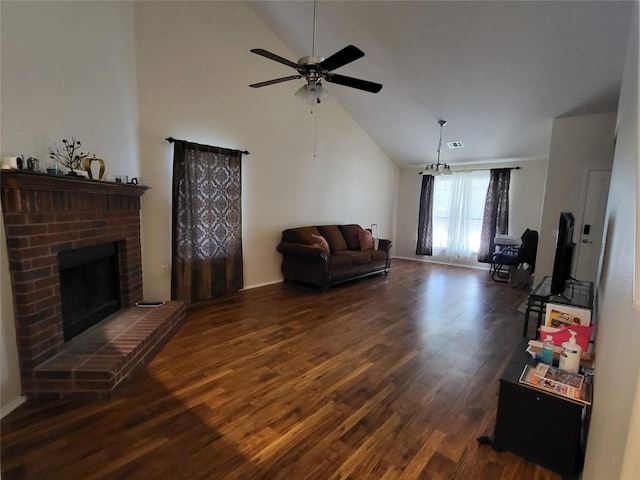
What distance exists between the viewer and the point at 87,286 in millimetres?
2623

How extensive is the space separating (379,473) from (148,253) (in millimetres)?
3181

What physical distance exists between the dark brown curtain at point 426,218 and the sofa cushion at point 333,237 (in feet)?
8.52

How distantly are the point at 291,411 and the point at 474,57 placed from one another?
4133mm

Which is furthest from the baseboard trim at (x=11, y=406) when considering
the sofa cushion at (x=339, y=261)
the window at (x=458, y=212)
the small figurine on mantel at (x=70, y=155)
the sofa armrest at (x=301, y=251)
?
the window at (x=458, y=212)

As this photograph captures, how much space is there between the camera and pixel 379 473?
1.51 meters

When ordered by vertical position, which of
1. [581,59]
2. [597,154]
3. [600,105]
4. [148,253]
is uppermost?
[581,59]

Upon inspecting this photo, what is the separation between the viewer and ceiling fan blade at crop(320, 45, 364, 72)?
2.18 m

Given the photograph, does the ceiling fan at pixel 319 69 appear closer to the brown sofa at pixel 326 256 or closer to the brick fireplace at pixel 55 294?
the brick fireplace at pixel 55 294

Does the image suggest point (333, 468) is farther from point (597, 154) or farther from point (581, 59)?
point (597, 154)

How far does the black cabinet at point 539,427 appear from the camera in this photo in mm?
1511

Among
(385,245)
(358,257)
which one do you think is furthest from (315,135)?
(385,245)

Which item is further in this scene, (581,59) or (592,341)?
(581,59)

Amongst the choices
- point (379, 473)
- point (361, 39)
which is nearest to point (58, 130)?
point (379, 473)

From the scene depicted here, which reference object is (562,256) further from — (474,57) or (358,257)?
(358,257)
